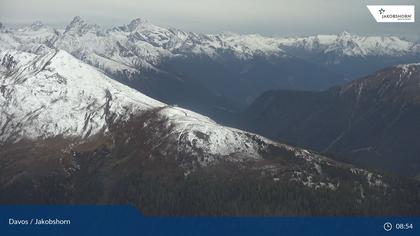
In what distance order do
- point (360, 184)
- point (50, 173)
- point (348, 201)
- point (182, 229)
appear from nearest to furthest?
point (182, 229) < point (348, 201) < point (360, 184) < point (50, 173)

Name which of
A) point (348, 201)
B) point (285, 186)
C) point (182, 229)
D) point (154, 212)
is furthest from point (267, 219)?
point (285, 186)

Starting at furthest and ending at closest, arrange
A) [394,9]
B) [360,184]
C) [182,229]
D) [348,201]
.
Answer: [360,184] < [348,201] < [394,9] < [182,229]

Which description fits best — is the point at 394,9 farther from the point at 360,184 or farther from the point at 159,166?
the point at 159,166

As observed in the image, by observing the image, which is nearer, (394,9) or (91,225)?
(91,225)

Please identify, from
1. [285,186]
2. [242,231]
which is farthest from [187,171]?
[242,231]

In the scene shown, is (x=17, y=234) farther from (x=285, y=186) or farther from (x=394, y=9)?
(x=285, y=186)

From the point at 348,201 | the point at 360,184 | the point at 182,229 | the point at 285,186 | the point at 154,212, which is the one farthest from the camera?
the point at 360,184

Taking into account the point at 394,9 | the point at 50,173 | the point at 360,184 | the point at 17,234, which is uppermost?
the point at 394,9

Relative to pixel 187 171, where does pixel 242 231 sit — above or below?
above

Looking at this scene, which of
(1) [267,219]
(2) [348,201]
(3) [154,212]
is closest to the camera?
(1) [267,219]
